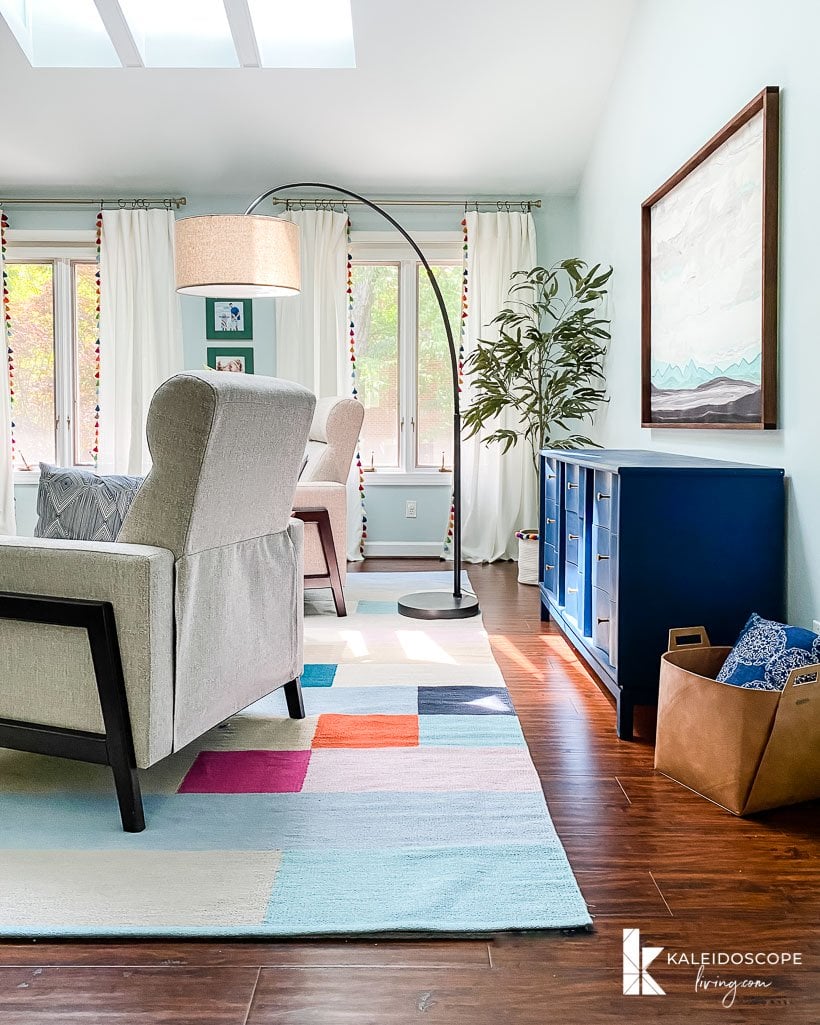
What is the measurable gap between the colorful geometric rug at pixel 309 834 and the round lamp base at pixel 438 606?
118 cm

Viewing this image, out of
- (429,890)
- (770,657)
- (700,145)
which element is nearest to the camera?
(429,890)

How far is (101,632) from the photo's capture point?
1978mm

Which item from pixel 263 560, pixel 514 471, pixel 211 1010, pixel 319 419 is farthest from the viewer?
pixel 514 471

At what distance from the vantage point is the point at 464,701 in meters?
2.96

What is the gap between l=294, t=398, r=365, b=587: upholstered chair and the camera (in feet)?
14.3

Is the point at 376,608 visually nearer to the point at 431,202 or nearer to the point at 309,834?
the point at 309,834

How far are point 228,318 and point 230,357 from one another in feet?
0.81

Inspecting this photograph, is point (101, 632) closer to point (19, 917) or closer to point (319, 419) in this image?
point (19, 917)

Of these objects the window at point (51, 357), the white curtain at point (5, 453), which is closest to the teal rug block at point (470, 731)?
the white curtain at point (5, 453)

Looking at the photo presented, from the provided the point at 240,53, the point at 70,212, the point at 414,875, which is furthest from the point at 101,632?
Answer: the point at 70,212

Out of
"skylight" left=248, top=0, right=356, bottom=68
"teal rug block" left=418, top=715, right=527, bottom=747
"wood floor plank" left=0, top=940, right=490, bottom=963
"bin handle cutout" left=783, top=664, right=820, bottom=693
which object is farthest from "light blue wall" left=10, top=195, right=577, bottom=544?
"wood floor plank" left=0, top=940, right=490, bottom=963

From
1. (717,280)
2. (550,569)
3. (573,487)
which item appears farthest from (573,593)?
(717,280)

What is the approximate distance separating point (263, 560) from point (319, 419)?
234 cm

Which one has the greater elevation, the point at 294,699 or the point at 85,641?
the point at 85,641
